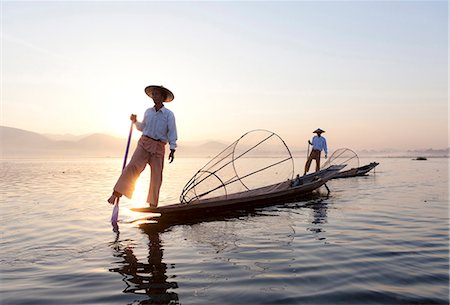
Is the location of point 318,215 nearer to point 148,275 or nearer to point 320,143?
point 148,275

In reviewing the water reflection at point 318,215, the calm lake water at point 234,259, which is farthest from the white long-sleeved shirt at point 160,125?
the water reflection at point 318,215

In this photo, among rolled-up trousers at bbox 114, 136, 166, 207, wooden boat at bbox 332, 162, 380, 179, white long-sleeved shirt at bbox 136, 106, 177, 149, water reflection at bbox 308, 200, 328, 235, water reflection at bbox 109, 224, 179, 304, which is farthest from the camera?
wooden boat at bbox 332, 162, 380, 179

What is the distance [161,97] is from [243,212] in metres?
3.49

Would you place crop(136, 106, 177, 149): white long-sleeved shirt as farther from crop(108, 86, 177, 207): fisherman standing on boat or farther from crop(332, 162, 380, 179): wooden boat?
crop(332, 162, 380, 179): wooden boat

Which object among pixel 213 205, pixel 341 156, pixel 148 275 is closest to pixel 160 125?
pixel 213 205

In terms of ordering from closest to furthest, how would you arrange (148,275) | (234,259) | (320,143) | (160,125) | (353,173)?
(148,275), (234,259), (160,125), (320,143), (353,173)

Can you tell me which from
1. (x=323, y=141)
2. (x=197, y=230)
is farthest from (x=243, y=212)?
(x=323, y=141)

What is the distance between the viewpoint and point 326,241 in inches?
216

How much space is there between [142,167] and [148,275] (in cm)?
384

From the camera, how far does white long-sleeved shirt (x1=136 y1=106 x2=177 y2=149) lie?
290 inches

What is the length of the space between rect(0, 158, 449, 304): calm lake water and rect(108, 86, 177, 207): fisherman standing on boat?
0.96 m

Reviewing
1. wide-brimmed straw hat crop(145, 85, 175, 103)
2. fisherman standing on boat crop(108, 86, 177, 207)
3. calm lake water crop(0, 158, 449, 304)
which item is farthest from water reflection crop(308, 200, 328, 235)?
wide-brimmed straw hat crop(145, 85, 175, 103)

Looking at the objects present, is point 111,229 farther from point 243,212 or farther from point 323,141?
point 323,141

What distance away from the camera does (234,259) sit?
4539 mm
